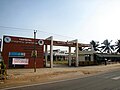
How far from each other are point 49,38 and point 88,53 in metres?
17.3

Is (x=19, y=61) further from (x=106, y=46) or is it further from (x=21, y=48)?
(x=106, y=46)

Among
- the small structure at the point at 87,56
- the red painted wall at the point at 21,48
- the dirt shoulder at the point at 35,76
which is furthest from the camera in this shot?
the small structure at the point at 87,56

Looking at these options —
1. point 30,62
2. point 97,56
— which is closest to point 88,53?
point 97,56

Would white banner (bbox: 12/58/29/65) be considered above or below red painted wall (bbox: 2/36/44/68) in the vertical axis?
below

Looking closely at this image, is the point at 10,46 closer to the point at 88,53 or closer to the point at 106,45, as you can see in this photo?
the point at 88,53

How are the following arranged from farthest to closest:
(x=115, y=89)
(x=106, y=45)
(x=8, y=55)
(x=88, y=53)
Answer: (x=106, y=45) < (x=88, y=53) < (x=8, y=55) < (x=115, y=89)

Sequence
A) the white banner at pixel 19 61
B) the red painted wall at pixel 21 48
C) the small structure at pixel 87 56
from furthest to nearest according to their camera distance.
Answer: the small structure at pixel 87 56 < the white banner at pixel 19 61 < the red painted wall at pixel 21 48

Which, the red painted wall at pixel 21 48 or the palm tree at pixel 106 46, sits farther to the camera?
the palm tree at pixel 106 46

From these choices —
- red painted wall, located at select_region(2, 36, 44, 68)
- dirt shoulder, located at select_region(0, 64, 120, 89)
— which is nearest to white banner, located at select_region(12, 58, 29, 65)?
red painted wall, located at select_region(2, 36, 44, 68)

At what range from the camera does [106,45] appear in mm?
97312

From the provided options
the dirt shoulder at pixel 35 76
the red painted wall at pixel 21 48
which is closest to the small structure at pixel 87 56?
the red painted wall at pixel 21 48

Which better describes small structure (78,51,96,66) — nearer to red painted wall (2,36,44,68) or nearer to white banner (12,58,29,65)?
red painted wall (2,36,44,68)

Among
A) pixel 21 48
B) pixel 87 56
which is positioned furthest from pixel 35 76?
pixel 87 56

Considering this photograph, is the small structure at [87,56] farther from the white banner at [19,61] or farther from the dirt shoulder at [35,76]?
the dirt shoulder at [35,76]
